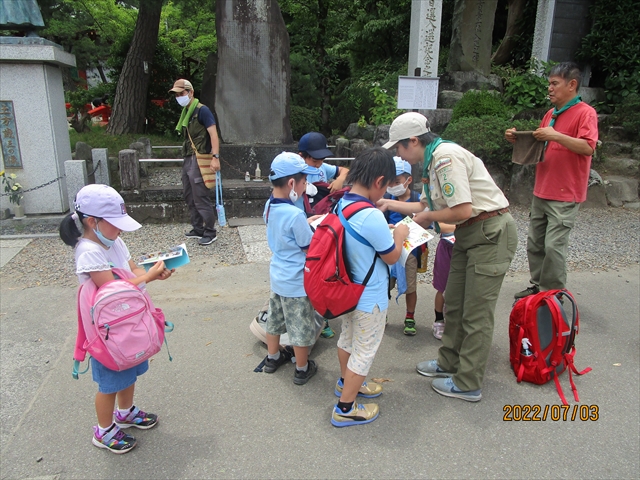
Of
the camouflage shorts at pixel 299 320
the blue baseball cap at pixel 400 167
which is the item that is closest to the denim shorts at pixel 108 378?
the camouflage shorts at pixel 299 320

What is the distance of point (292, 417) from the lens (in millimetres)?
2646

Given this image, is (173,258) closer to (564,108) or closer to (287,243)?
(287,243)

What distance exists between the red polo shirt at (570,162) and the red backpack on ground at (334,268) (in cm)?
219

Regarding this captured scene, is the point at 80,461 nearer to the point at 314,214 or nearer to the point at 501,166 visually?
the point at 314,214

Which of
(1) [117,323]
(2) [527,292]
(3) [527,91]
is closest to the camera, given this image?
(1) [117,323]

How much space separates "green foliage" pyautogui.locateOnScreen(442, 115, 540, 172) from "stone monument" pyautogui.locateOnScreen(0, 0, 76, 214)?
608cm

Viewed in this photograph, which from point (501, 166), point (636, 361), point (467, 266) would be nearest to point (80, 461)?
point (467, 266)

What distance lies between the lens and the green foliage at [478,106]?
8805 millimetres

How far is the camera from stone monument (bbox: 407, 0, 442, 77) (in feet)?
28.6

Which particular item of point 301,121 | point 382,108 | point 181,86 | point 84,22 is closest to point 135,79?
point 301,121

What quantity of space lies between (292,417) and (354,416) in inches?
14.2

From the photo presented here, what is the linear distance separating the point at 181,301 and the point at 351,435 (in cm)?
223
